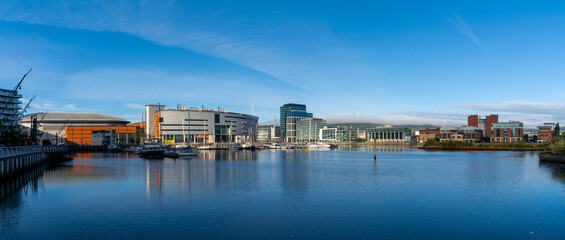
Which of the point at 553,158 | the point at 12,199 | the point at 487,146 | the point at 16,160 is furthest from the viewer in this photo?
the point at 487,146

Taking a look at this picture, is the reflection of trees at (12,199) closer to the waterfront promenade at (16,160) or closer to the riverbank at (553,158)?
the waterfront promenade at (16,160)

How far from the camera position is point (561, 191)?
1548 inches

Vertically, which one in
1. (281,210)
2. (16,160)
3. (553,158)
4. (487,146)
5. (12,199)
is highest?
(16,160)

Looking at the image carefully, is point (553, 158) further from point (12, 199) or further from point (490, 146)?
point (490, 146)

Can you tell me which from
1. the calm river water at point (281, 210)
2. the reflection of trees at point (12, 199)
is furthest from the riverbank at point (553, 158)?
the reflection of trees at point (12, 199)

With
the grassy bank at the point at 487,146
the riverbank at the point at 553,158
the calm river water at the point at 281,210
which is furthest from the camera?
the grassy bank at the point at 487,146

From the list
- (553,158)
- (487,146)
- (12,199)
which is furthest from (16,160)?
(487,146)

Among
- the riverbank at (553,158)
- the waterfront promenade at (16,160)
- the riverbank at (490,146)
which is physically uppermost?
the waterfront promenade at (16,160)

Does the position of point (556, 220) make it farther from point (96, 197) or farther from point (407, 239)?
point (96, 197)

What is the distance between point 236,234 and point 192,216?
5.57 meters

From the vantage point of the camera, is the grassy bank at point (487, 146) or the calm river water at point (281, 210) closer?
the calm river water at point (281, 210)

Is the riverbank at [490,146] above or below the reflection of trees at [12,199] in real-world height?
below

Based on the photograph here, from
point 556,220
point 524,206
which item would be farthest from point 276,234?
point 524,206

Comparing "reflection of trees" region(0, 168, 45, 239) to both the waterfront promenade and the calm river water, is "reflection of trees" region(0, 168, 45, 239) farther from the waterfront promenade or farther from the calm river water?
the waterfront promenade
